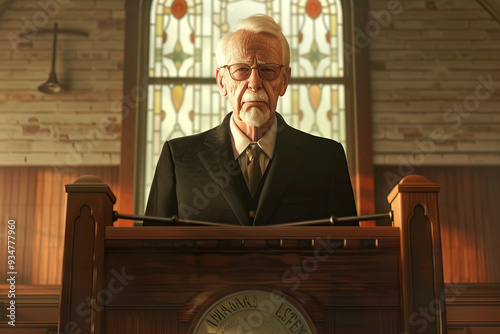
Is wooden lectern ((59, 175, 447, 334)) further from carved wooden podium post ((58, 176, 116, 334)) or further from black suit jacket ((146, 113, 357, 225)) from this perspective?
black suit jacket ((146, 113, 357, 225))

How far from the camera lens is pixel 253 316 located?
6.05ft

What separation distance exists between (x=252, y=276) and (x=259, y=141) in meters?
0.84

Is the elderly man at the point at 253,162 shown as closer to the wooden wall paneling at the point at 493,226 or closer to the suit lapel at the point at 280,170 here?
the suit lapel at the point at 280,170

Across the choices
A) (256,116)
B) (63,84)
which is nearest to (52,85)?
(63,84)

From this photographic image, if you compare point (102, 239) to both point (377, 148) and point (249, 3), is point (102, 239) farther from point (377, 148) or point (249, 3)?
point (249, 3)

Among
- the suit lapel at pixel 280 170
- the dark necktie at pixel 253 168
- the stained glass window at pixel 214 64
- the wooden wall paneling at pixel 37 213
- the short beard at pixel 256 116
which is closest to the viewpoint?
the suit lapel at pixel 280 170

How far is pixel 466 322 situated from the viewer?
5.34 meters

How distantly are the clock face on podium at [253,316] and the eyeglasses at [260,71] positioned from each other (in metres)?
1.04

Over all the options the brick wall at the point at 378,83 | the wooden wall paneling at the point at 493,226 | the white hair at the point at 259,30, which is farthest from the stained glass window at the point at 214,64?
the white hair at the point at 259,30

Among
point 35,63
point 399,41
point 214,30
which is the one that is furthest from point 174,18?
point 399,41

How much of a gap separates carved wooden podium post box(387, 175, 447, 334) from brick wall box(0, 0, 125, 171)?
14.6 feet

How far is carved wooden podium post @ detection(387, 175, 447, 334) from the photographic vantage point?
1.84m

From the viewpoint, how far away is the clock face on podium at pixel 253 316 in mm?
1832

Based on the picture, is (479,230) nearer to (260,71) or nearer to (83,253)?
(260,71)
